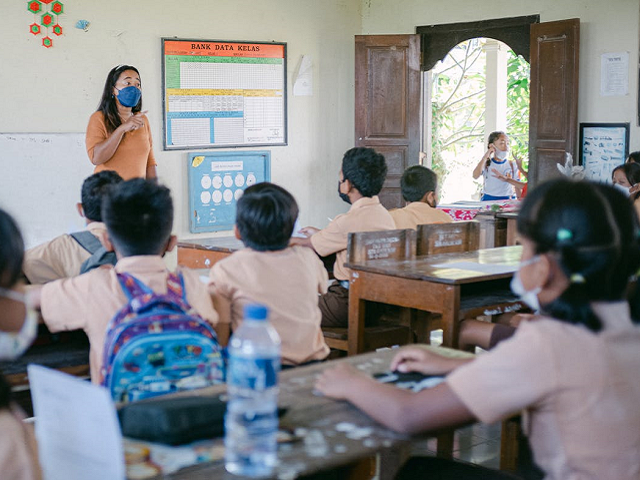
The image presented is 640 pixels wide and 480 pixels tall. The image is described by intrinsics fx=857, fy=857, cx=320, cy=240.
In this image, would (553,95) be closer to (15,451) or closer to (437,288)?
(437,288)

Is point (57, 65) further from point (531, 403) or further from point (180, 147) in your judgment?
point (531, 403)

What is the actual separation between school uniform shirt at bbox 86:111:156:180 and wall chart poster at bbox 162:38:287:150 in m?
1.96

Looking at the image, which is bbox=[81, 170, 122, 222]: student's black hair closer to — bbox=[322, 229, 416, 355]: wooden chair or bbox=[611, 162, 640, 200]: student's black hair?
bbox=[322, 229, 416, 355]: wooden chair

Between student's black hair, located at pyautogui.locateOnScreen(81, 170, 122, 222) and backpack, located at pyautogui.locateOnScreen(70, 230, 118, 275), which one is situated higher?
student's black hair, located at pyautogui.locateOnScreen(81, 170, 122, 222)

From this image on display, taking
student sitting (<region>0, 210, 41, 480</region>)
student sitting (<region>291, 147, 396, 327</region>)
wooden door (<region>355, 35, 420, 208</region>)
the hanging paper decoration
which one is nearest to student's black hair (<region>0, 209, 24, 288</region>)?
student sitting (<region>0, 210, 41, 480</region>)

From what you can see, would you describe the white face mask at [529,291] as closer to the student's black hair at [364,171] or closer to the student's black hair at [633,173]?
the student's black hair at [364,171]

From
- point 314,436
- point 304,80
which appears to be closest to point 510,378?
point 314,436

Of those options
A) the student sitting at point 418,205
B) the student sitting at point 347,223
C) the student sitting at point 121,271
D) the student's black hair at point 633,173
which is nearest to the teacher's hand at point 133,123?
the student sitting at point 347,223

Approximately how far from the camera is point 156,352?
1.74 metres

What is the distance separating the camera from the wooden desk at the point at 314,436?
1.38 m

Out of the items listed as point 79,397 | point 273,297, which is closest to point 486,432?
point 273,297

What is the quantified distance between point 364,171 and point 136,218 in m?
1.94

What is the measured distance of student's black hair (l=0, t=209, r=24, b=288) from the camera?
1339 mm

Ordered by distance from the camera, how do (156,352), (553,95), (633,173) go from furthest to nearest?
(553,95), (633,173), (156,352)
